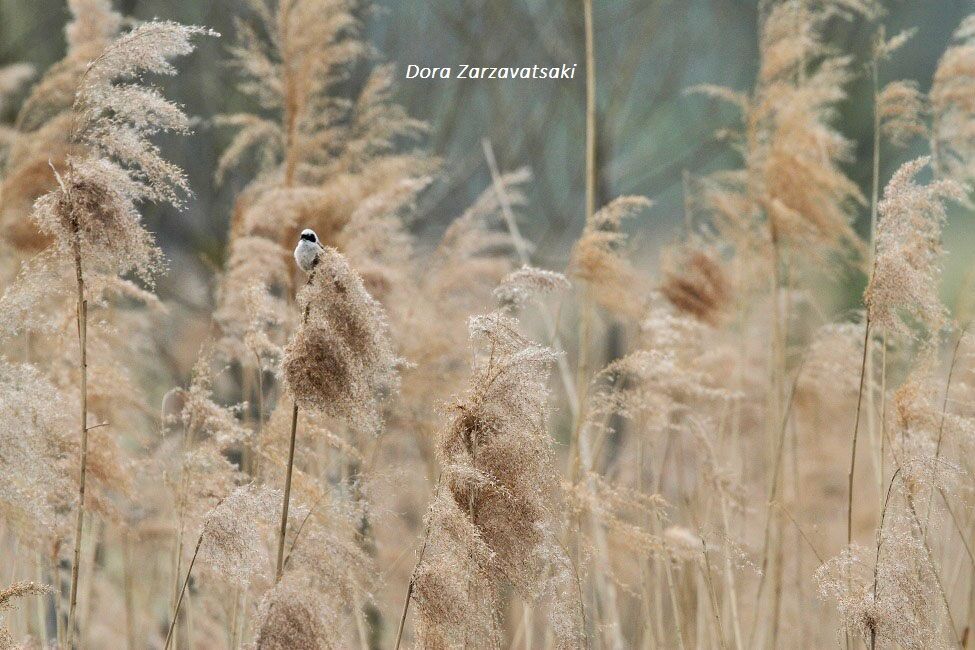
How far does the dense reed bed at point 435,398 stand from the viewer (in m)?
1.47

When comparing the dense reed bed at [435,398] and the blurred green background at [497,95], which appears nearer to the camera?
the dense reed bed at [435,398]

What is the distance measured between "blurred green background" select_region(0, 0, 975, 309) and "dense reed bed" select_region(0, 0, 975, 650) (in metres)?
2.54

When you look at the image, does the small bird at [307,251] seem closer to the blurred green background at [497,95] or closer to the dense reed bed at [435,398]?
the dense reed bed at [435,398]

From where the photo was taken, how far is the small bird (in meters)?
1.32

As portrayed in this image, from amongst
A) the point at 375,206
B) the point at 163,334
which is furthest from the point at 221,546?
the point at 163,334

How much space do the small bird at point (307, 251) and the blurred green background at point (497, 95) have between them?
4338mm

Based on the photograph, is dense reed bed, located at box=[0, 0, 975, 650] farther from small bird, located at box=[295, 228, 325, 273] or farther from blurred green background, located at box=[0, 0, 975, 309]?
blurred green background, located at box=[0, 0, 975, 309]

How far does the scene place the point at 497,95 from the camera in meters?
6.41

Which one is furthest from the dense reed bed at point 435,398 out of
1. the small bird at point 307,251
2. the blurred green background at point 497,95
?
the blurred green background at point 497,95

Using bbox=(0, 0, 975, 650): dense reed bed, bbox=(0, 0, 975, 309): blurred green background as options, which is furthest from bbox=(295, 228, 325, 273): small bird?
bbox=(0, 0, 975, 309): blurred green background

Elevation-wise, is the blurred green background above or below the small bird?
above

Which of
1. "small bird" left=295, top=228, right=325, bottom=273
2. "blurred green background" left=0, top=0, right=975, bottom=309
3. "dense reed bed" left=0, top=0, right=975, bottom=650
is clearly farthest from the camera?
"blurred green background" left=0, top=0, right=975, bottom=309

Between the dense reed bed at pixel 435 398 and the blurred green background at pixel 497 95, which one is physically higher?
the blurred green background at pixel 497 95

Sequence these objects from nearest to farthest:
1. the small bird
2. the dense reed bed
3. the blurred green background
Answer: the small bird < the dense reed bed < the blurred green background
